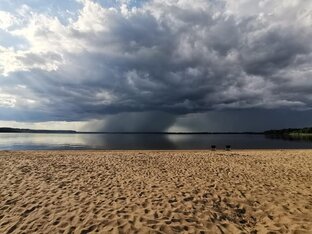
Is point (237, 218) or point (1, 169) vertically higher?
point (1, 169)

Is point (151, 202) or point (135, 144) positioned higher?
point (135, 144)

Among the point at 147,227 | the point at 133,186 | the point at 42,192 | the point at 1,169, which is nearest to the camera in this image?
the point at 147,227

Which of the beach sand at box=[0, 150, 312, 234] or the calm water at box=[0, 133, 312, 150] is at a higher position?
the calm water at box=[0, 133, 312, 150]

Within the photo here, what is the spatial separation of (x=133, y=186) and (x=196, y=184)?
274 centimetres

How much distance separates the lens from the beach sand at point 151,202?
23.6 feet

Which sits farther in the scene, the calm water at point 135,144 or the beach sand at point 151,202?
the calm water at point 135,144

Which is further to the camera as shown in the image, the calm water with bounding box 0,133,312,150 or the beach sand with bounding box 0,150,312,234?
the calm water with bounding box 0,133,312,150

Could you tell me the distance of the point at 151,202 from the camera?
29.5 ft

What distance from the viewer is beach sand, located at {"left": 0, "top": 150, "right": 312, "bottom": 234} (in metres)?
7.20

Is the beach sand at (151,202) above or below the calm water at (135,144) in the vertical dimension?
below

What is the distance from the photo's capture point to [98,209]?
27.0ft

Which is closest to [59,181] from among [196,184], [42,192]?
[42,192]

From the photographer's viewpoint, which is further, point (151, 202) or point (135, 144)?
point (135, 144)

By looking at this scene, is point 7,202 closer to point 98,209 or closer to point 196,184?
point 98,209
